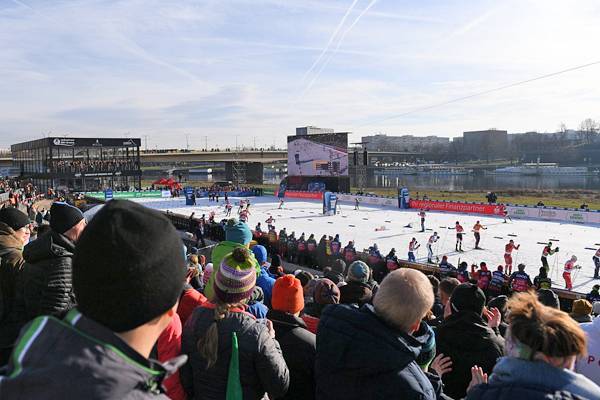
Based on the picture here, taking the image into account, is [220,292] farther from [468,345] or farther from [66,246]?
[468,345]

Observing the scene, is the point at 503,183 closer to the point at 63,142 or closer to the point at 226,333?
the point at 63,142

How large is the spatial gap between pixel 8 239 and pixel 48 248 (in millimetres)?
1285

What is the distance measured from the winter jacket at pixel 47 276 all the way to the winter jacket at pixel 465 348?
277 centimetres

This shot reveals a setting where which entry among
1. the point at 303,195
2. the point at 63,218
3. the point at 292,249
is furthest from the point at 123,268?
the point at 303,195

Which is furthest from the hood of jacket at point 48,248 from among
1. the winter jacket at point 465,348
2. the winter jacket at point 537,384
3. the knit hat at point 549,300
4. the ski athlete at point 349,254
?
the ski athlete at point 349,254

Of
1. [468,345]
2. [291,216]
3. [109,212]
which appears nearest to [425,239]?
[291,216]

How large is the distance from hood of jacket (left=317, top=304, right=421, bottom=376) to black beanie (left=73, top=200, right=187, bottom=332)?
141 cm

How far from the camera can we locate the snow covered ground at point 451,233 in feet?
66.8

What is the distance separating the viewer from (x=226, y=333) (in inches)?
113

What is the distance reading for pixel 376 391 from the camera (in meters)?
2.55

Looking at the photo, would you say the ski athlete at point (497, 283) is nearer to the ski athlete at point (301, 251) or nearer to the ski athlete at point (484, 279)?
the ski athlete at point (484, 279)

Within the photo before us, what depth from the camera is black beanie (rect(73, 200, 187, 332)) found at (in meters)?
1.39

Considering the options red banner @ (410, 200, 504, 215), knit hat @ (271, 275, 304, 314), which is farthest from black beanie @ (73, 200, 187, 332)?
red banner @ (410, 200, 504, 215)

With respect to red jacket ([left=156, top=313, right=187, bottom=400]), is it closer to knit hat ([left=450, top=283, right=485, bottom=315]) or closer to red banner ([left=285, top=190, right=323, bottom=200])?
knit hat ([left=450, top=283, right=485, bottom=315])
